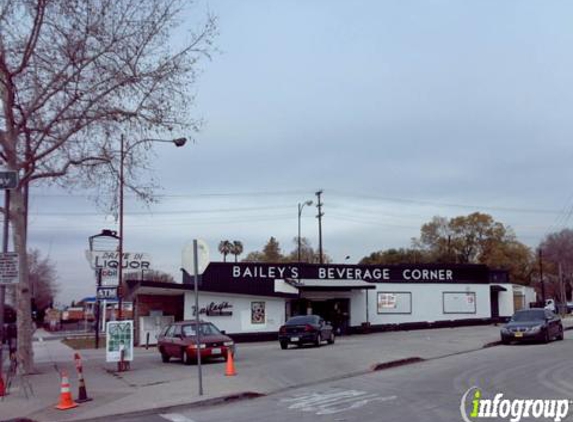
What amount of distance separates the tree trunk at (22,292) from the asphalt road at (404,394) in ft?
30.0

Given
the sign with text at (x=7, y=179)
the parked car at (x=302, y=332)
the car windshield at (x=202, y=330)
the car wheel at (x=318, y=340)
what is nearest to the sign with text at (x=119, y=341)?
the car windshield at (x=202, y=330)

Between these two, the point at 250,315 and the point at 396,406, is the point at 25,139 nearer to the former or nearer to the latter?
the point at 396,406

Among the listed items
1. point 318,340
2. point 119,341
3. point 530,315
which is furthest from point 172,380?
point 530,315

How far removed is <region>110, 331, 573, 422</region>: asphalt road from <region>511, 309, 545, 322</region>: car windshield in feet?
28.5

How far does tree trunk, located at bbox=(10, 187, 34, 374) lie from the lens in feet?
67.6

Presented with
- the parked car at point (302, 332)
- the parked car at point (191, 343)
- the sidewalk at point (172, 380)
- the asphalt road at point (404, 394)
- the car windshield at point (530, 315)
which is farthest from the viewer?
the parked car at point (302, 332)

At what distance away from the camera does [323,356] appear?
2364 cm

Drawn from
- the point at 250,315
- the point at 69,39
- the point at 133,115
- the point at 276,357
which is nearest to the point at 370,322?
the point at 250,315

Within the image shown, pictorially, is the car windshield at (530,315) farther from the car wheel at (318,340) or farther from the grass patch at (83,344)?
the grass patch at (83,344)

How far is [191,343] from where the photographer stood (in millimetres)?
23625

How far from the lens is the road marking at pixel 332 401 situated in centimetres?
1258

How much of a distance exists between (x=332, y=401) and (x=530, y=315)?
18.4 meters

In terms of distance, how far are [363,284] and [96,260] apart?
17146 mm

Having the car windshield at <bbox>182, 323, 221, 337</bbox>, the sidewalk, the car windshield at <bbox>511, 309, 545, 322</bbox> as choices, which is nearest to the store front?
the sidewalk
